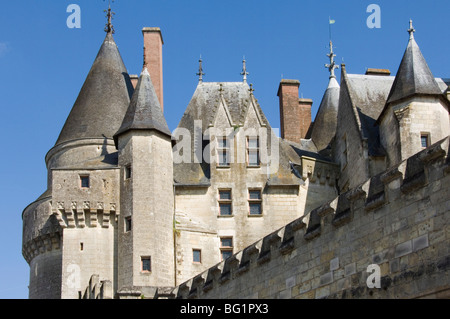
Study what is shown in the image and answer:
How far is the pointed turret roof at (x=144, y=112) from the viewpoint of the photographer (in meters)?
32.1

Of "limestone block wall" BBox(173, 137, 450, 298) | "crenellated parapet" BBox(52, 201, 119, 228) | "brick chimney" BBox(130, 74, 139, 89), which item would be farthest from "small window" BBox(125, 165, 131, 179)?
"limestone block wall" BBox(173, 137, 450, 298)

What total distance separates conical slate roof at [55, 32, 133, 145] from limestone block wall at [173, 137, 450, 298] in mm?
16628

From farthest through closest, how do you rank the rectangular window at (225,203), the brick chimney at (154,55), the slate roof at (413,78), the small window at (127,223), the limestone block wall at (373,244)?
the brick chimney at (154,55) → the rectangular window at (225,203) → the small window at (127,223) → the slate roof at (413,78) → the limestone block wall at (373,244)

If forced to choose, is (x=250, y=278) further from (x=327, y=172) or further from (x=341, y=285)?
(x=327, y=172)

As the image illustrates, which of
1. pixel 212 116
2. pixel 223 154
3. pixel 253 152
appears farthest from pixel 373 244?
pixel 212 116

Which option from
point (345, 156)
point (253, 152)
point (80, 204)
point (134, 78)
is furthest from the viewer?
point (134, 78)

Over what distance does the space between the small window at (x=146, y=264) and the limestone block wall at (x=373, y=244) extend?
11.0m

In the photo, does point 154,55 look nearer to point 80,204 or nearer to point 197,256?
point 80,204

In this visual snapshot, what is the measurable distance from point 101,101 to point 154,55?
112 inches

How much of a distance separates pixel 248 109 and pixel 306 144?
14.2 feet

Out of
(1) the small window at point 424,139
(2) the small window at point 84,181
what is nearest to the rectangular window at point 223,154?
(2) the small window at point 84,181

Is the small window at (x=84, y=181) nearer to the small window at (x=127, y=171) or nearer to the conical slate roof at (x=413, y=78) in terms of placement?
the small window at (x=127, y=171)

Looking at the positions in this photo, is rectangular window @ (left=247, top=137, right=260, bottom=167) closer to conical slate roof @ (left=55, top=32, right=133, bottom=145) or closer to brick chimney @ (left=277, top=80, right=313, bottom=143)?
brick chimney @ (left=277, top=80, right=313, bottom=143)

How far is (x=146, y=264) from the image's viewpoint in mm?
30109
